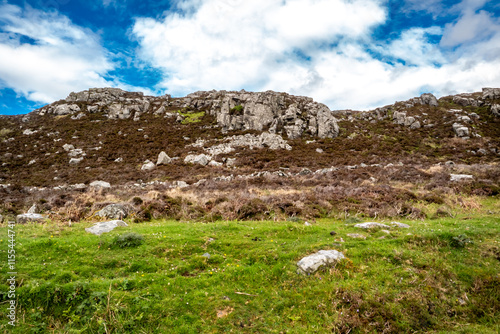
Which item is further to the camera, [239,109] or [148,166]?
[239,109]

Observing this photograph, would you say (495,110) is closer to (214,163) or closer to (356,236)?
(214,163)

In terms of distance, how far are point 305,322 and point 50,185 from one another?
36.9m

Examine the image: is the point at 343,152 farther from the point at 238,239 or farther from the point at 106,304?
the point at 106,304

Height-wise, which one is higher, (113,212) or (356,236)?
(113,212)

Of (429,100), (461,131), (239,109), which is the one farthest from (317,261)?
(429,100)

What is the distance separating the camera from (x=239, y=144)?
45.3 m

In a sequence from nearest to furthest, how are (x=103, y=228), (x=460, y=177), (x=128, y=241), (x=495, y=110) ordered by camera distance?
1. (x=128, y=241)
2. (x=103, y=228)
3. (x=460, y=177)
4. (x=495, y=110)

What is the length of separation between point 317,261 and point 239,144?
3885 centimetres

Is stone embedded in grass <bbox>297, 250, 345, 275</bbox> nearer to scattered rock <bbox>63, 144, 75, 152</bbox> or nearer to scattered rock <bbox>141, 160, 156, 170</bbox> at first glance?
scattered rock <bbox>141, 160, 156, 170</bbox>

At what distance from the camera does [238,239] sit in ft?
32.1

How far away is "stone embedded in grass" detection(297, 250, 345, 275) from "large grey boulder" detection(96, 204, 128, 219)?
1149cm

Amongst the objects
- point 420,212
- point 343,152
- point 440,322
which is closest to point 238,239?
point 440,322

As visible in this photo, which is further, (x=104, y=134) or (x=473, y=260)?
(x=104, y=134)

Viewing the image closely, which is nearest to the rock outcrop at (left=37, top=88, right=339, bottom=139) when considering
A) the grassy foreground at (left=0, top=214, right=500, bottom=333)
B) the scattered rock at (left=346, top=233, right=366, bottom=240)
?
the scattered rock at (left=346, top=233, right=366, bottom=240)
